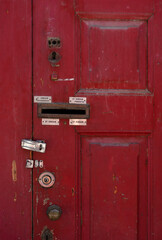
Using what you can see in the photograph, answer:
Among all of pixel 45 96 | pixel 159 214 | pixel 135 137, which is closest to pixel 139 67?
pixel 135 137

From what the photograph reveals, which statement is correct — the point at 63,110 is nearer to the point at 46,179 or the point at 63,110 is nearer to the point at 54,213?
the point at 46,179

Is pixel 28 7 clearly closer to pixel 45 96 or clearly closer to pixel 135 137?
pixel 45 96

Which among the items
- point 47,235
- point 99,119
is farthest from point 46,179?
point 99,119

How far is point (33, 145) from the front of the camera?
1.26 meters

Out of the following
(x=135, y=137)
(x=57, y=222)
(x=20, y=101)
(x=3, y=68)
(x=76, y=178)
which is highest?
(x=3, y=68)

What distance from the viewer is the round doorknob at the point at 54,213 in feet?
4.12

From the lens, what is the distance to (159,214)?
1305mm

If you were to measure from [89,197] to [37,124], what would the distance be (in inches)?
18.3

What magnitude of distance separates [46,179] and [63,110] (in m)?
0.37

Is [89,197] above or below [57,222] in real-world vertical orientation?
above

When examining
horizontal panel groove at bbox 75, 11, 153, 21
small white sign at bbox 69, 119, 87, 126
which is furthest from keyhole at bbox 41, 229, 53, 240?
horizontal panel groove at bbox 75, 11, 153, 21

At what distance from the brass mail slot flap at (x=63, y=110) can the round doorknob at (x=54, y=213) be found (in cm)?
47

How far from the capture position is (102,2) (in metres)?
1.28

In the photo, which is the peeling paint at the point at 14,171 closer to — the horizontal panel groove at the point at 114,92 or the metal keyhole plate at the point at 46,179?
the metal keyhole plate at the point at 46,179
